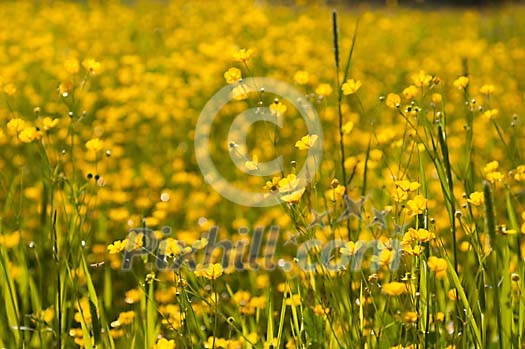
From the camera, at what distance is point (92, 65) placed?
6.06 ft

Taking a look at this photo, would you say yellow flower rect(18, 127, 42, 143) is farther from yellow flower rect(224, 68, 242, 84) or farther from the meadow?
yellow flower rect(224, 68, 242, 84)

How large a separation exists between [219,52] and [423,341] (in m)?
3.05

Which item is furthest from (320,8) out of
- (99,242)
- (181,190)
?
(99,242)

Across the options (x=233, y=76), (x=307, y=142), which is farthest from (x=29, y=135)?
(x=307, y=142)

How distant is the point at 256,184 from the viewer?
2822 mm

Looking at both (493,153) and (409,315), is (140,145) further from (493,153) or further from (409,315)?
(409,315)

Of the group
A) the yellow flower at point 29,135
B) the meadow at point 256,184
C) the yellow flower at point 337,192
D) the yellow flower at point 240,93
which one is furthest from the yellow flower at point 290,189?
the yellow flower at point 29,135

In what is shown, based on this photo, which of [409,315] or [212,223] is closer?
[409,315]

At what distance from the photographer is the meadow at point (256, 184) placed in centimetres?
142

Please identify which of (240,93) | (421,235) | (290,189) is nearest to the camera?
(421,235)

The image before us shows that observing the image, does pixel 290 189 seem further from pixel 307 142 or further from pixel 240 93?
pixel 240 93

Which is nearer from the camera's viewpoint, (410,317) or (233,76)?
(410,317)

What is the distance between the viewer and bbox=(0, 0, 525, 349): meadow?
1.42m

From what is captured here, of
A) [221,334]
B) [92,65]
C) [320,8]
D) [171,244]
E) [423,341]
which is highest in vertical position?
[320,8]
